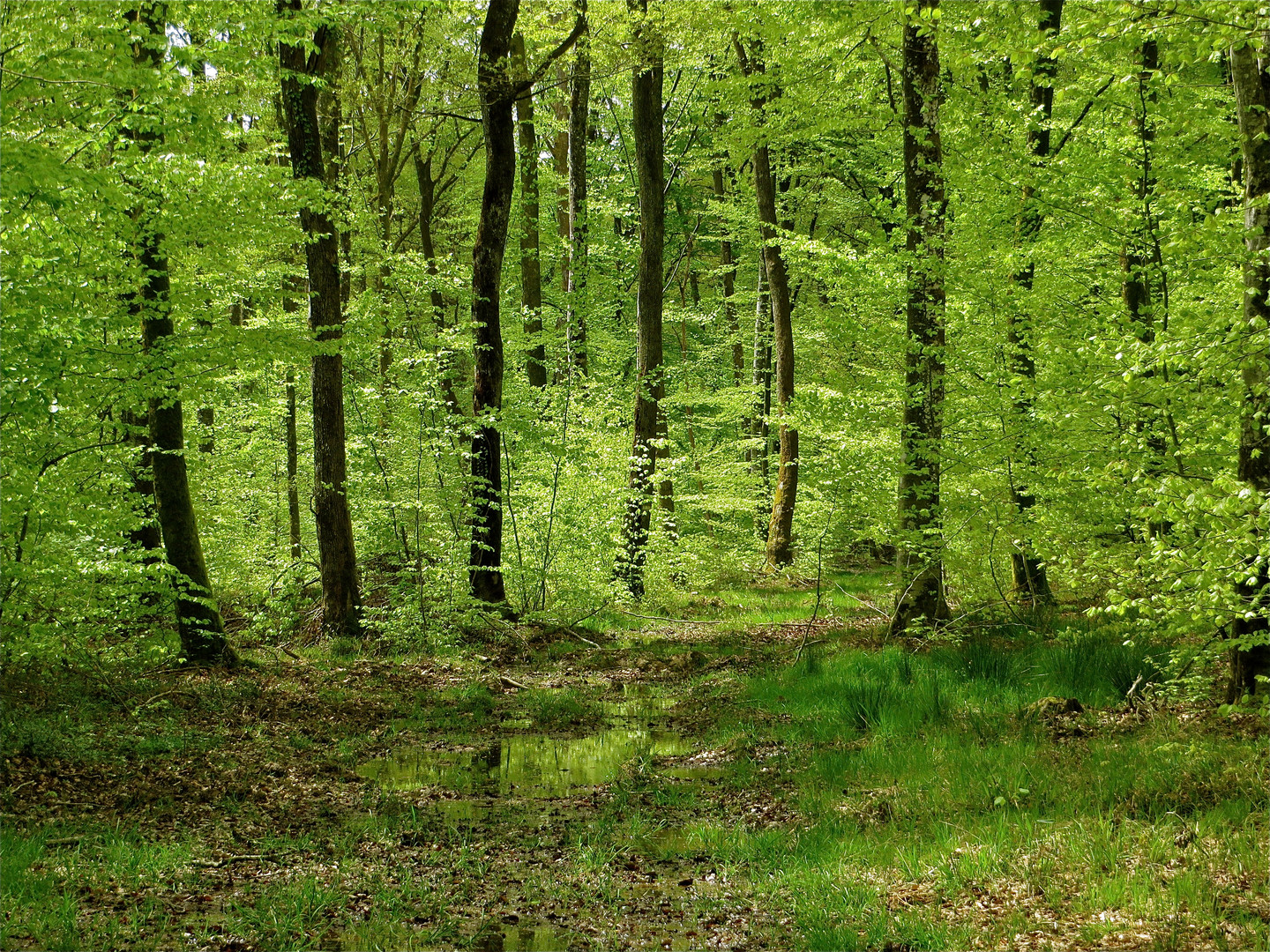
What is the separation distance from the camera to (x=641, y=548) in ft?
42.7

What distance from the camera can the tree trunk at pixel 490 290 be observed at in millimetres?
10953

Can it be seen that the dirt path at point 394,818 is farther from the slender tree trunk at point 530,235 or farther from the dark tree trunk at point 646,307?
the slender tree trunk at point 530,235

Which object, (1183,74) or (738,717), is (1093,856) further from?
(1183,74)

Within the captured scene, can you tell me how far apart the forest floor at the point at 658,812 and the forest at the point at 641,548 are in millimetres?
35

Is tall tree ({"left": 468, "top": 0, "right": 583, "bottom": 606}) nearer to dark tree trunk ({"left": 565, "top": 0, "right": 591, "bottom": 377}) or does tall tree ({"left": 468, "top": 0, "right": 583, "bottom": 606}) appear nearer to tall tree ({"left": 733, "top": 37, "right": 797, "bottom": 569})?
dark tree trunk ({"left": 565, "top": 0, "right": 591, "bottom": 377})

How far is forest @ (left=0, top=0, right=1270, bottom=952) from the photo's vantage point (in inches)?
155

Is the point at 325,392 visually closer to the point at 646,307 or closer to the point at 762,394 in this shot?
the point at 646,307

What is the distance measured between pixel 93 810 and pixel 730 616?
9408 millimetres

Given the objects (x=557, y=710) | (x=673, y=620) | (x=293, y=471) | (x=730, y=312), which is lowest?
(x=673, y=620)

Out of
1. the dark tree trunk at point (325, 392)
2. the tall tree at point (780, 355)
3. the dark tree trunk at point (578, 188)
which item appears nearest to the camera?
the dark tree trunk at point (325, 392)

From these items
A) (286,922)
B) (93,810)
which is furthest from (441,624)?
(286,922)

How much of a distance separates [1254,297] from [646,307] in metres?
10.1

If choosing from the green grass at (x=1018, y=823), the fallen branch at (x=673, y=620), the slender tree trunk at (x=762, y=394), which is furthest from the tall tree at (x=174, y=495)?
the slender tree trunk at (x=762, y=394)

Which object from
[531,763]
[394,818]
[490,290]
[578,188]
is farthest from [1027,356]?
[578,188]
